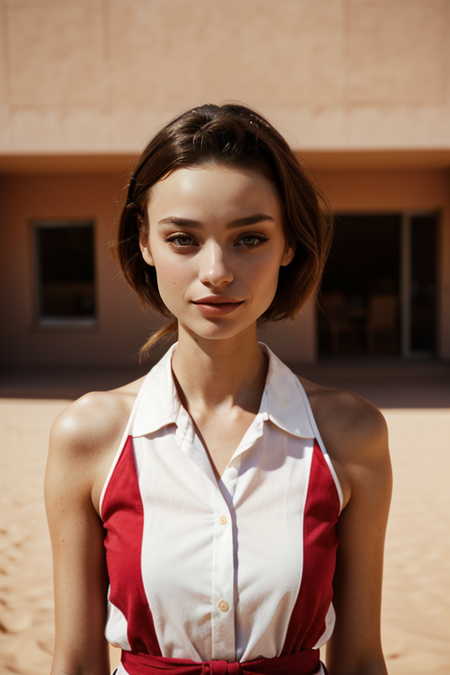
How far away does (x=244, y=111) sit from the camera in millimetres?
1304

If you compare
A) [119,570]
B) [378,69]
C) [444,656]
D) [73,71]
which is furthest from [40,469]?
[378,69]

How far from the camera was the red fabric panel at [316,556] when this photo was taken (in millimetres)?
1204

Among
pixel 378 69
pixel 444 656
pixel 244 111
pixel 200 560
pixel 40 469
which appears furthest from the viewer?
pixel 378 69

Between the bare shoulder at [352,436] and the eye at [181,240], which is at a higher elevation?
the eye at [181,240]

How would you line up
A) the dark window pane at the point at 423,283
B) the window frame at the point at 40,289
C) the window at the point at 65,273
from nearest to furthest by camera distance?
the window frame at the point at 40,289
the dark window pane at the point at 423,283
the window at the point at 65,273

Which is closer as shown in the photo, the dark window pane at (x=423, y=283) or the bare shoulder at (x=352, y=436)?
the bare shoulder at (x=352, y=436)

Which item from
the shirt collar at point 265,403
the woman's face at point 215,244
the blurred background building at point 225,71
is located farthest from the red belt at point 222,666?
the blurred background building at point 225,71

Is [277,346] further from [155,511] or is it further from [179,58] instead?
[155,511]

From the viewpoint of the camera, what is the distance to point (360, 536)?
1.31 m

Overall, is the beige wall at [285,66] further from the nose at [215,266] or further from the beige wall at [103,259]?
the nose at [215,266]

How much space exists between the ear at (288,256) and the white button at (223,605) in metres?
0.70

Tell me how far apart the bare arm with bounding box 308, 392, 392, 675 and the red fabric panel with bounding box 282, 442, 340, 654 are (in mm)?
58

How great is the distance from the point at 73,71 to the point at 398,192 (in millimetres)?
5346

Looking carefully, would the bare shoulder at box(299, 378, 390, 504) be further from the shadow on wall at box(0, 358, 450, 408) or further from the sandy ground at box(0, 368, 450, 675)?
the shadow on wall at box(0, 358, 450, 408)
